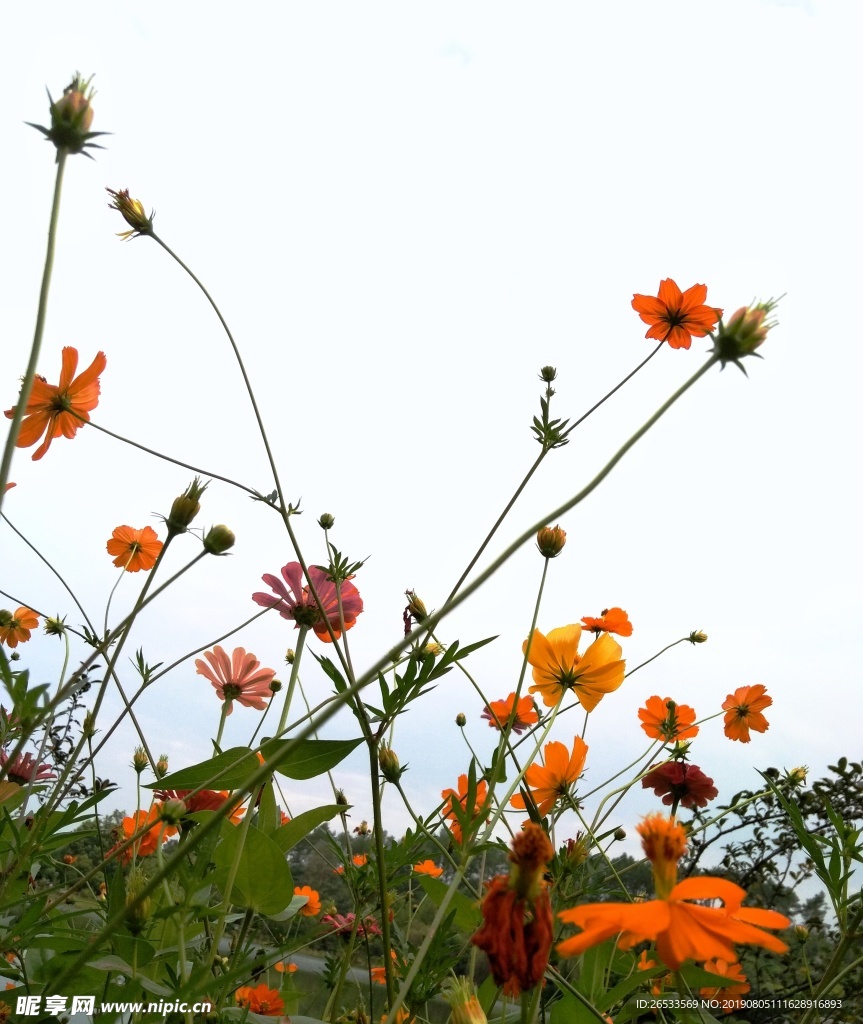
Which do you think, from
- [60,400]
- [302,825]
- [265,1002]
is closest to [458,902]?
[302,825]

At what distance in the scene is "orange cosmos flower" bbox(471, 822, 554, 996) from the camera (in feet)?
1.45

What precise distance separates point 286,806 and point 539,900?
1.37m

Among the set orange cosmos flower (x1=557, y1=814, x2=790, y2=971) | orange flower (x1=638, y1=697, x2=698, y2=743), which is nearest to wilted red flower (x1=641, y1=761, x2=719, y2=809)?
orange flower (x1=638, y1=697, x2=698, y2=743)

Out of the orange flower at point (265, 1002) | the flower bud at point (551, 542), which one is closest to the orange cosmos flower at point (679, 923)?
the flower bud at point (551, 542)

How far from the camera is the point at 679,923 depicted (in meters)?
0.45

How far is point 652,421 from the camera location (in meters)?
0.45

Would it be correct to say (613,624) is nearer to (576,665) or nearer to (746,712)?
(576,665)

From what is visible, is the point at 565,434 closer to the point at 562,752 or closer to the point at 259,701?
the point at 562,752

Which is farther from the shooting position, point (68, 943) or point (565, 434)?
point (565, 434)

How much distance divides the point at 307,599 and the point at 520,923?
0.71 m

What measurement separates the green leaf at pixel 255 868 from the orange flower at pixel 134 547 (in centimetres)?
94

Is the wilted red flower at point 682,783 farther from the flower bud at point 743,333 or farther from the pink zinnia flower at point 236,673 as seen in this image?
the flower bud at point 743,333

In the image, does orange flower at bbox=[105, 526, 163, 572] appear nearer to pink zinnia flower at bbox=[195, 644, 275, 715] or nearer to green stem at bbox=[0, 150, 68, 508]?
pink zinnia flower at bbox=[195, 644, 275, 715]

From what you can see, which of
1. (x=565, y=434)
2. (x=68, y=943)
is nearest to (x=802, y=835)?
(x=565, y=434)
